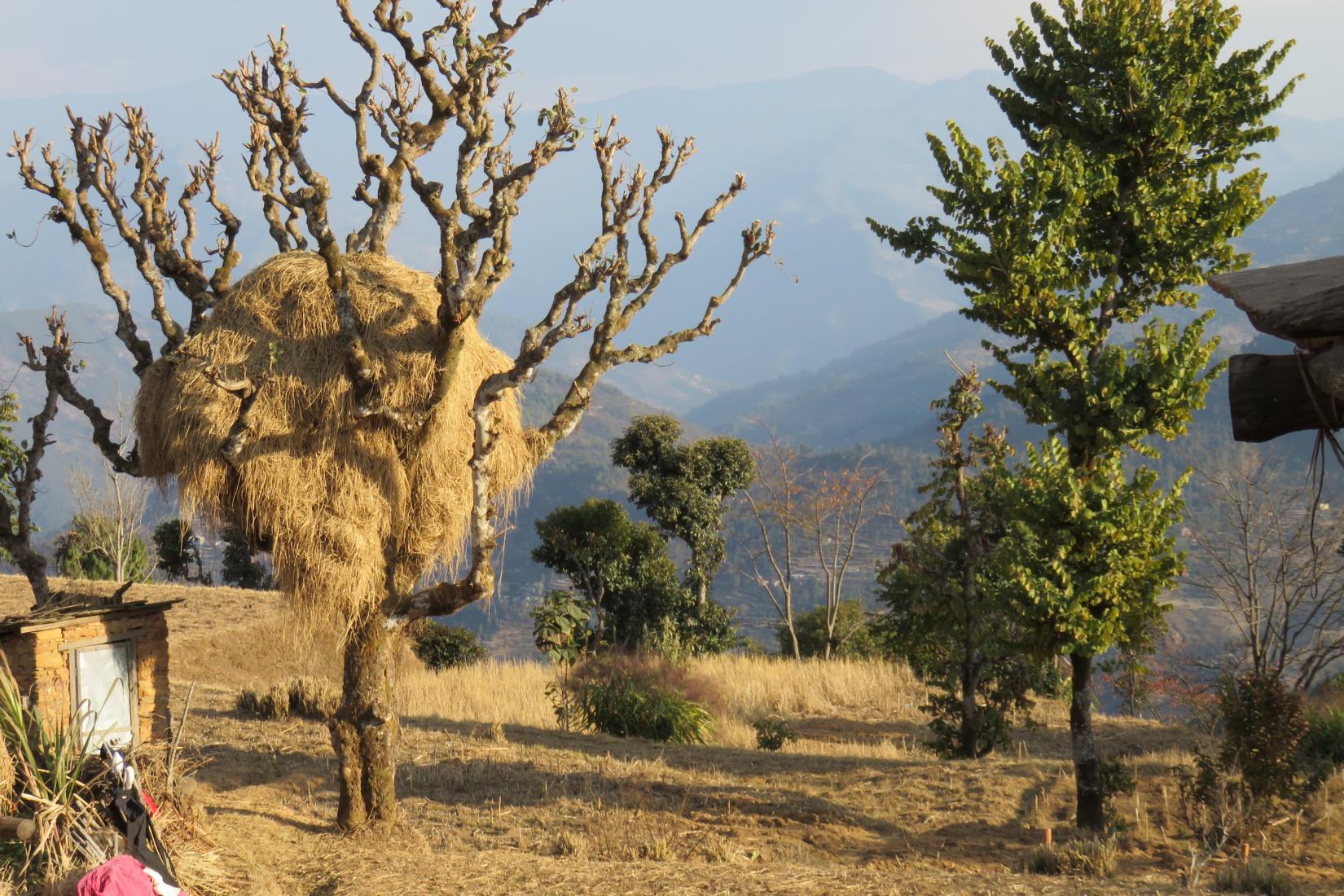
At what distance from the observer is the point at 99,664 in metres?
10.4

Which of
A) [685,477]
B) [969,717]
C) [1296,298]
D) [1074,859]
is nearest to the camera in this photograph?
[1296,298]

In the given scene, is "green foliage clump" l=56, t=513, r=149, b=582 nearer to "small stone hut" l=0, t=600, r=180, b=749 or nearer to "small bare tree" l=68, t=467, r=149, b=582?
"small bare tree" l=68, t=467, r=149, b=582

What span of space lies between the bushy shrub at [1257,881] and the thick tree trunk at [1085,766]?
1.85 m

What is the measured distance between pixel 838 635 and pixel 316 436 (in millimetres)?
19890

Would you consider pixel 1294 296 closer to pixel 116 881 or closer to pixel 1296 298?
pixel 1296 298

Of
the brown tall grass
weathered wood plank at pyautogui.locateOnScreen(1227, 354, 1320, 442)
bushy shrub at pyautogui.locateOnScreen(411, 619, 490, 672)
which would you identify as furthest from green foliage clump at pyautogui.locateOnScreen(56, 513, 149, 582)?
weathered wood plank at pyautogui.locateOnScreen(1227, 354, 1320, 442)


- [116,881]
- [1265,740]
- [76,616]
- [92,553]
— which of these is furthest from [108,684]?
[92,553]

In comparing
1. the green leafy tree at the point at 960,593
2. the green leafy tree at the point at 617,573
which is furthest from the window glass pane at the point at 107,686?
the green leafy tree at the point at 617,573

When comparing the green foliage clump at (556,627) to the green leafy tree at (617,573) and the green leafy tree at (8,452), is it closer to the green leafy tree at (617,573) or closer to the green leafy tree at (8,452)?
the green leafy tree at (617,573)

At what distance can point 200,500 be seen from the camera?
28.4 feet

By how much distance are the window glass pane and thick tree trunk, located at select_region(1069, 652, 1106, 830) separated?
8859 mm

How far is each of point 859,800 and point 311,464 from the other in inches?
260

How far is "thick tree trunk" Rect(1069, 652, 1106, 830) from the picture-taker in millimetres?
10391

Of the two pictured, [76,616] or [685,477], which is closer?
[76,616]
